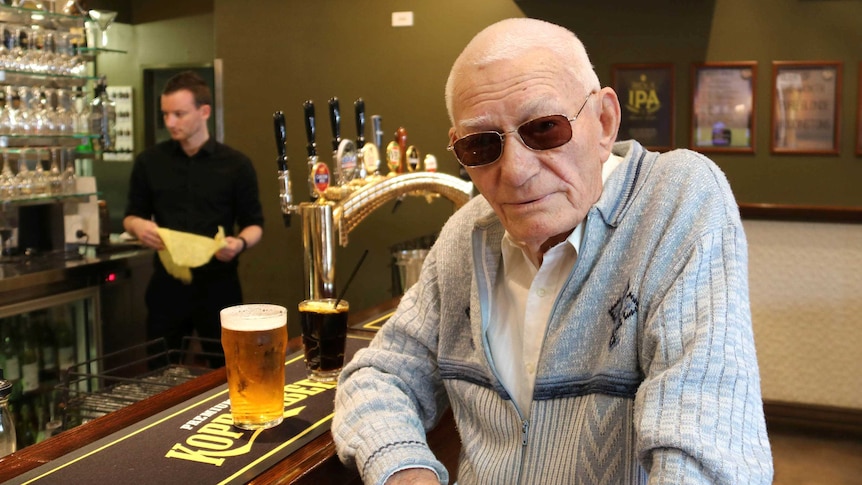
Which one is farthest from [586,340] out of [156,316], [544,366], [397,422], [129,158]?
[129,158]

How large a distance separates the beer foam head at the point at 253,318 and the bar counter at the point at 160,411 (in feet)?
0.75

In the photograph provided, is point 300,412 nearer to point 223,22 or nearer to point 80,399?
point 80,399

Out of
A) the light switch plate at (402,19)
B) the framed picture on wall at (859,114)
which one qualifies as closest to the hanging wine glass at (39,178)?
the light switch plate at (402,19)

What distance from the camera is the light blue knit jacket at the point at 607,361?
3.75ft

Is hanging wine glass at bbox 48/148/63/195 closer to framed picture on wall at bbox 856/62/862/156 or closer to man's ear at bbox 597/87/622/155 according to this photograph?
man's ear at bbox 597/87/622/155

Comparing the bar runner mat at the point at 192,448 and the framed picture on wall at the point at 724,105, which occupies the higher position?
the framed picture on wall at the point at 724,105

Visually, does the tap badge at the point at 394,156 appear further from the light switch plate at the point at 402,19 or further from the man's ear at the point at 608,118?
the light switch plate at the point at 402,19

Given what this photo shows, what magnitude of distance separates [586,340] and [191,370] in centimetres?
122

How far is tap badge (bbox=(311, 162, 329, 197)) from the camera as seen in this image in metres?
2.12

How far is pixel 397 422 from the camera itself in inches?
58.4

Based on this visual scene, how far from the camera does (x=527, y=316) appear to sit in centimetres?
151

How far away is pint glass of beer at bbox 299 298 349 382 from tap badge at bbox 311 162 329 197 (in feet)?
1.11

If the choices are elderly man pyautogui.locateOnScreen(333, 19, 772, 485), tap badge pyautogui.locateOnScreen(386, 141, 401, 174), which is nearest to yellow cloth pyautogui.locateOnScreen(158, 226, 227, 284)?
tap badge pyautogui.locateOnScreen(386, 141, 401, 174)

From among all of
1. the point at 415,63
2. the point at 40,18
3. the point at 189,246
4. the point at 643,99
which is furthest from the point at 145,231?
the point at 643,99
